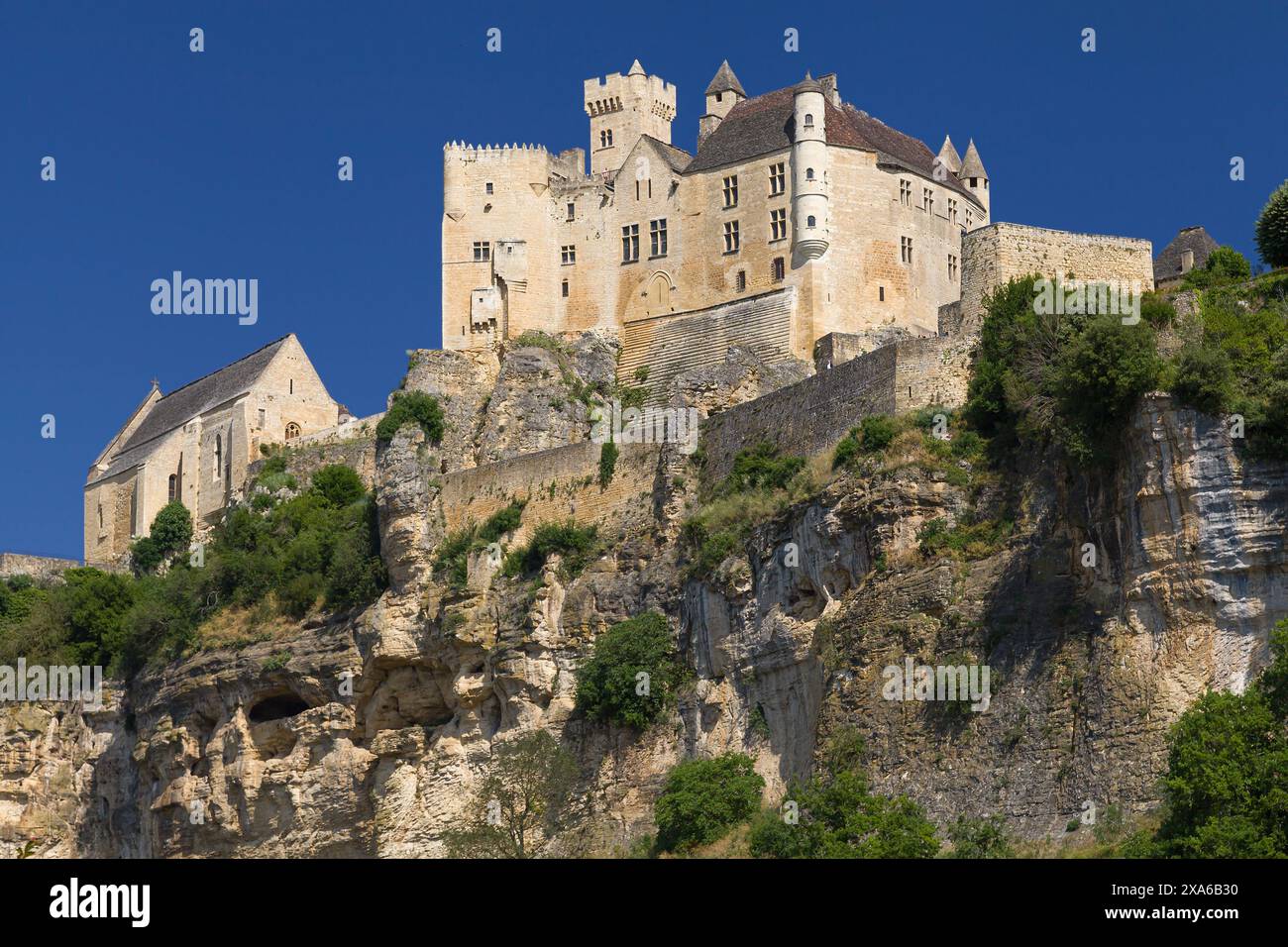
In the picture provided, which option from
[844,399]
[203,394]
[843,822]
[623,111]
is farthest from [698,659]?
[203,394]

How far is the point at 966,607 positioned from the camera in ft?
143

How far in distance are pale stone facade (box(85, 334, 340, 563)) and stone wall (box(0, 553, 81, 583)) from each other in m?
0.98

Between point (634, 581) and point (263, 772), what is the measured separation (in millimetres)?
13577

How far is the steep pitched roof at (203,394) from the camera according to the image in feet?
263

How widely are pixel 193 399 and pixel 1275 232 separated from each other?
148 ft

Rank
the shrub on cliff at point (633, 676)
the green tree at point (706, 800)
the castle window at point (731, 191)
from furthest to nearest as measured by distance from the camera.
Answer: the castle window at point (731, 191) → the shrub on cliff at point (633, 676) → the green tree at point (706, 800)

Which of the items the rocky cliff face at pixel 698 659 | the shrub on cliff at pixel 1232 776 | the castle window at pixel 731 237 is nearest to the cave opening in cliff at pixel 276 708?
the rocky cliff face at pixel 698 659

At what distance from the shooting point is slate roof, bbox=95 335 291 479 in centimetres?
8050

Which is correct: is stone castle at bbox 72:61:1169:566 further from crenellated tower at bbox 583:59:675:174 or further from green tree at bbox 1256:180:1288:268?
green tree at bbox 1256:180:1288:268

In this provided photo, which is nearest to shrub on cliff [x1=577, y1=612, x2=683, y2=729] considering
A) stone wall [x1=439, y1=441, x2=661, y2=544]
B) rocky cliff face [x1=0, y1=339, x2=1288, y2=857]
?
rocky cliff face [x1=0, y1=339, x2=1288, y2=857]

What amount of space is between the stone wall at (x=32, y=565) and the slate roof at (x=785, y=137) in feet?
87.5

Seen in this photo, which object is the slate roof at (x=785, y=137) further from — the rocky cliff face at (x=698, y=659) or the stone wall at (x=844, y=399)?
the stone wall at (x=844, y=399)

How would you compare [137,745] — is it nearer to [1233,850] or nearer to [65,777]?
[65,777]
